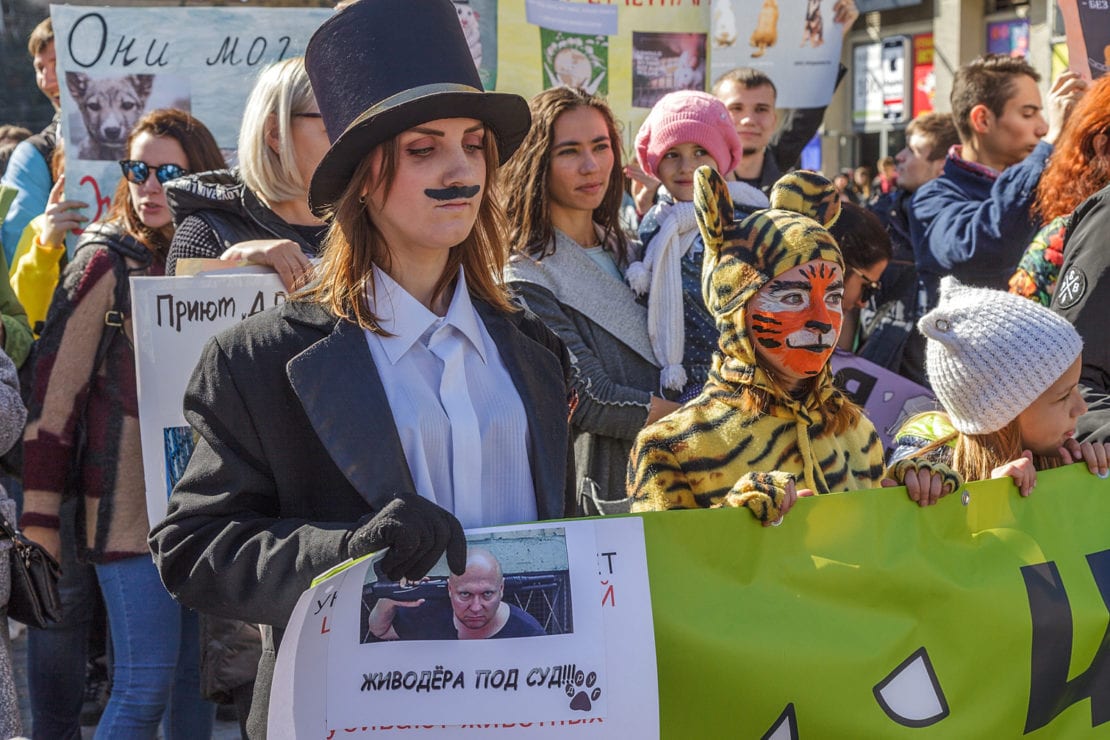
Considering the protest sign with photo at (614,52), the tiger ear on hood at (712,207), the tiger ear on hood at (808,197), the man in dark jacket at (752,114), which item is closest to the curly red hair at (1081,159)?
the tiger ear on hood at (808,197)

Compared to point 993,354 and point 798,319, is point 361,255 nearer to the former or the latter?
point 798,319

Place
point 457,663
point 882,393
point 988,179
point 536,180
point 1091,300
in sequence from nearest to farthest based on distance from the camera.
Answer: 1. point 457,663
2. point 1091,300
3. point 536,180
4. point 882,393
5. point 988,179

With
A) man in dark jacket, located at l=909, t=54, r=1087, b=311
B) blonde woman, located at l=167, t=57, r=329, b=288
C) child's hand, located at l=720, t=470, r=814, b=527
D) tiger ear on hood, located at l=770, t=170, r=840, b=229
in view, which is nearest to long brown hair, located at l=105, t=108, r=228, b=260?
blonde woman, located at l=167, t=57, r=329, b=288

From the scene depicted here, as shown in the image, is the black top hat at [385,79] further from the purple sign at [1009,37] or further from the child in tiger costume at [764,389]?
the purple sign at [1009,37]

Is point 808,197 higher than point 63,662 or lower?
higher

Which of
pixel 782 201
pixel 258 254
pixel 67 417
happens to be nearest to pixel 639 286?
pixel 782 201

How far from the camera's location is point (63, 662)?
3848mm

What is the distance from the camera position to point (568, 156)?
3.98 metres

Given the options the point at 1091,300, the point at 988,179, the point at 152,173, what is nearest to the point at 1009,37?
the point at 988,179

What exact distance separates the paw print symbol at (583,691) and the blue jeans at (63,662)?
2297 millimetres

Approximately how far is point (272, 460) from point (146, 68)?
10.7ft

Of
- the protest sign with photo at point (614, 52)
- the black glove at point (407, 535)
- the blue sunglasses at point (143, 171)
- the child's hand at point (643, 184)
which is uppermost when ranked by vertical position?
the protest sign with photo at point (614, 52)

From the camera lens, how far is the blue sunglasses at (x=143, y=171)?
3.80 meters

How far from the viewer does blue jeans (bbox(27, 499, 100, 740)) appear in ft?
12.6
